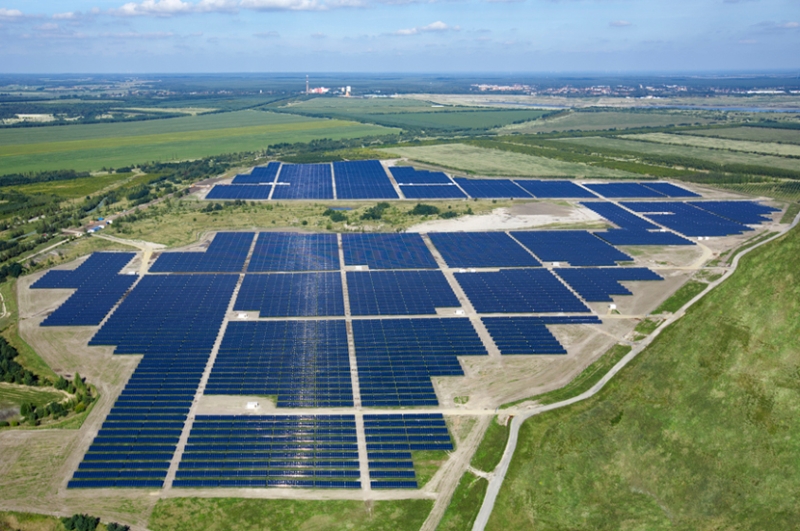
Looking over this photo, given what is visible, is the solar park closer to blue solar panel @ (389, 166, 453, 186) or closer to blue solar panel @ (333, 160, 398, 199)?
blue solar panel @ (333, 160, 398, 199)

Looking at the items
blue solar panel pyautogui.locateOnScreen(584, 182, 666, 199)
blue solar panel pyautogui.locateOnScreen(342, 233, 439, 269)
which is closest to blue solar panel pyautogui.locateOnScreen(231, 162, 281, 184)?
blue solar panel pyautogui.locateOnScreen(342, 233, 439, 269)

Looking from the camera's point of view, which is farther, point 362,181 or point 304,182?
point 362,181

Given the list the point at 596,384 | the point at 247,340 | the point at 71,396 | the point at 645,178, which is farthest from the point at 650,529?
the point at 645,178

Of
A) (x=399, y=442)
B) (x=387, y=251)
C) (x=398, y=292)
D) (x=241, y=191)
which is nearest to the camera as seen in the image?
(x=399, y=442)

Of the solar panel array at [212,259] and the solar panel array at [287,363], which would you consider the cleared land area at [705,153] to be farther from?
the solar panel array at [287,363]

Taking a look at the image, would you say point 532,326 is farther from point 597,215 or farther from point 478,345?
point 597,215

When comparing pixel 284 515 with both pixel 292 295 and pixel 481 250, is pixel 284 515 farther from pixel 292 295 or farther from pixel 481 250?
pixel 481 250

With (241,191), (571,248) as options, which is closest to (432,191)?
(241,191)
